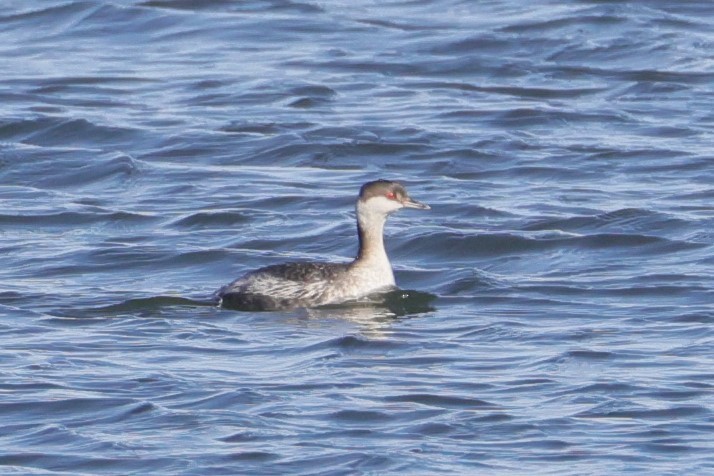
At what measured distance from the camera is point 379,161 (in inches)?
790

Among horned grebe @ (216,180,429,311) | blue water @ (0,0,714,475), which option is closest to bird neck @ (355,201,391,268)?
horned grebe @ (216,180,429,311)

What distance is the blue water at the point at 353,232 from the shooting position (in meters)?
11.1

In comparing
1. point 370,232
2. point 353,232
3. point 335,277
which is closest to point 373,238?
point 370,232

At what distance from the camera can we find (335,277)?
14.9 metres

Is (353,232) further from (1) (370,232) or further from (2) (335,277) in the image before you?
(2) (335,277)

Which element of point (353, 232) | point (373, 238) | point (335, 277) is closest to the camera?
point (335, 277)

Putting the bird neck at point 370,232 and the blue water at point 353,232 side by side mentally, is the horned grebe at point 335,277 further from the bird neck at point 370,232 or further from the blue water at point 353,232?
the blue water at point 353,232

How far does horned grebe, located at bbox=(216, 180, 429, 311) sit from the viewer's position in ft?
47.3

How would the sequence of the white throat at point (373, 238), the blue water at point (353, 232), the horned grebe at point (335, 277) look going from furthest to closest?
the white throat at point (373, 238)
the horned grebe at point (335, 277)
the blue water at point (353, 232)

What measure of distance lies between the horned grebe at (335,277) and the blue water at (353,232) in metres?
0.15

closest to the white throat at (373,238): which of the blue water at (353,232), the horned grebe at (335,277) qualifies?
the horned grebe at (335,277)

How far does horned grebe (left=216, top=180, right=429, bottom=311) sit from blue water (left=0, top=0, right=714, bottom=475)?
0.15 metres

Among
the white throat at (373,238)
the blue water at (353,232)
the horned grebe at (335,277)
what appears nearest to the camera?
the blue water at (353,232)

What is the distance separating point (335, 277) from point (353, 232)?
2.42m
